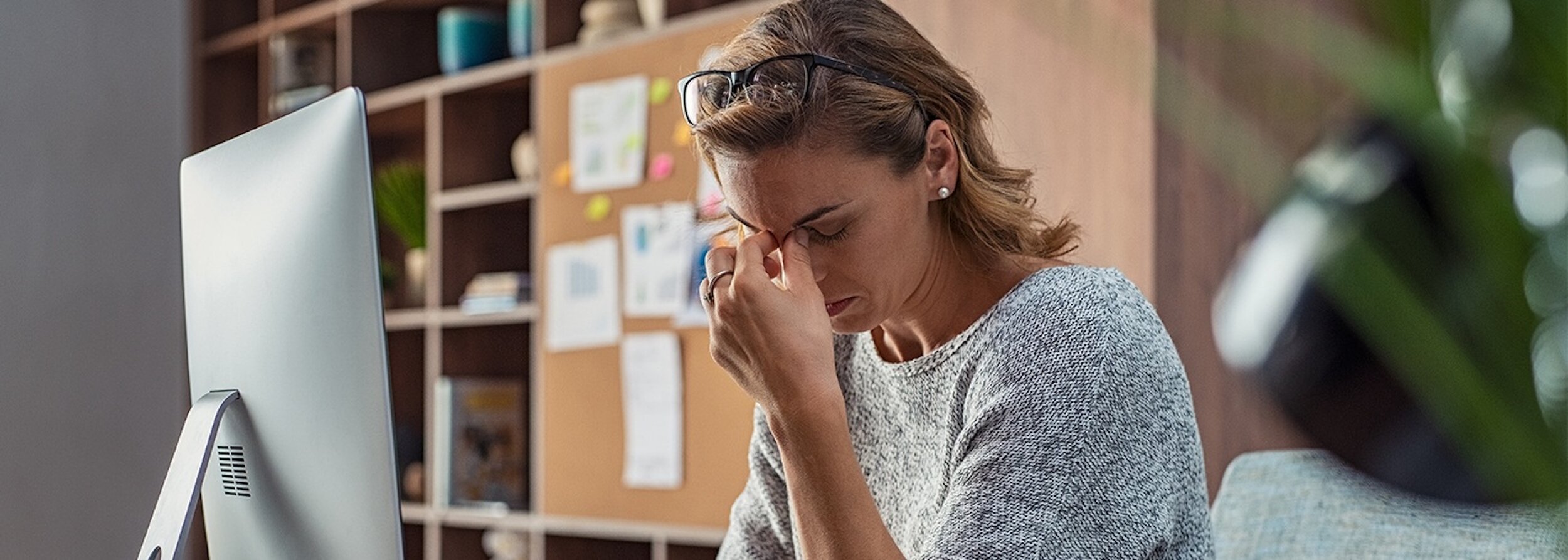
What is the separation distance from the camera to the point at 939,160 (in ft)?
4.24

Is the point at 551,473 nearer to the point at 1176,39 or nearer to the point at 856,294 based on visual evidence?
the point at 1176,39

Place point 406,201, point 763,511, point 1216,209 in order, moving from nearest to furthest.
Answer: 1. point 763,511
2. point 1216,209
3. point 406,201

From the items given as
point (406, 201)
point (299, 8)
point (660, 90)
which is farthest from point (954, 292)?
point (299, 8)

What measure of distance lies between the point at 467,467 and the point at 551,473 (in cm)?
32

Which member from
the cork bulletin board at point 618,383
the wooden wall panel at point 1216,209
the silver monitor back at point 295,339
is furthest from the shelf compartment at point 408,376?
the silver monitor back at point 295,339

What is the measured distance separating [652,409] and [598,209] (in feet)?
1.44

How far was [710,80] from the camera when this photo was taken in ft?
4.25

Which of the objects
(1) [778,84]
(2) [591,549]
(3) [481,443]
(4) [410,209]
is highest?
(1) [778,84]

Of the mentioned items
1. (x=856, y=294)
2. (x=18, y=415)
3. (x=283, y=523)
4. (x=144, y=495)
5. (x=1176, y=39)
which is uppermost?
(x=1176, y=39)

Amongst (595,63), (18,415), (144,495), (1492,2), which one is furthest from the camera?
(144,495)

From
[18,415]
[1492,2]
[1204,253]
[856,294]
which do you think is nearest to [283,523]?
[856,294]

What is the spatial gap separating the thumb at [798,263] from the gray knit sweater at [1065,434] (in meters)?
0.16

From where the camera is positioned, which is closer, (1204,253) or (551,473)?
(1204,253)

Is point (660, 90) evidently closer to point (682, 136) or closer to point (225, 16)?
point (682, 136)
